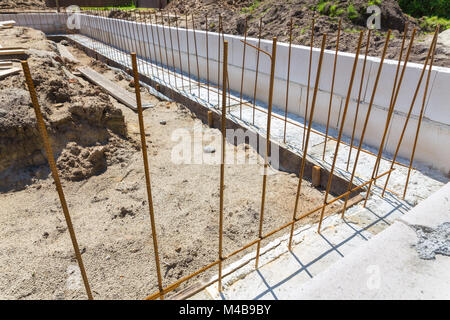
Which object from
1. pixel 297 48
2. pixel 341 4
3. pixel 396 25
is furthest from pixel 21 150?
pixel 396 25

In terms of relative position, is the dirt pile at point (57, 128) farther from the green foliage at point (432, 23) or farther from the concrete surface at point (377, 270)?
the green foliage at point (432, 23)

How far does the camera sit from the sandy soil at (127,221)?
2.75m

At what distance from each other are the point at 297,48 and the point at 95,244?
428 centimetres

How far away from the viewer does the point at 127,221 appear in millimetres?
3484

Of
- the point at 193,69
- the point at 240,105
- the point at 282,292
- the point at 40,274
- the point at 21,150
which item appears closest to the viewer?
the point at 282,292

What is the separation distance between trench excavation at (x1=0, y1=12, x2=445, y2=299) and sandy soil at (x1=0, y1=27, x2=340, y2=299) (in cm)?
2

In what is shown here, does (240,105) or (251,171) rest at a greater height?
(240,105)

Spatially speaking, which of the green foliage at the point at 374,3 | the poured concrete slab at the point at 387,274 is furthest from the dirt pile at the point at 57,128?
the green foliage at the point at 374,3

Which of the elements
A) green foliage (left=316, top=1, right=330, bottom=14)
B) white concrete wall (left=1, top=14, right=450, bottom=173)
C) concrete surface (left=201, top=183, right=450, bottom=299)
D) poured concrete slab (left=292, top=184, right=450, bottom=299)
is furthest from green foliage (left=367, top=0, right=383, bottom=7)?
poured concrete slab (left=292, top=184, right=450, bottom=299)

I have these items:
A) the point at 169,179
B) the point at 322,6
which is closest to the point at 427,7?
the point at 322,6

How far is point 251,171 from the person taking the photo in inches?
175

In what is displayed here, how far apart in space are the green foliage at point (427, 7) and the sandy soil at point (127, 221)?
904 centimetres

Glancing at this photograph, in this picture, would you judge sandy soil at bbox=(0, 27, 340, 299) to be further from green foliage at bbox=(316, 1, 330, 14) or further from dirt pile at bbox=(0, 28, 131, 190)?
green foliage at bbox=(316, 1, 330, 14)
